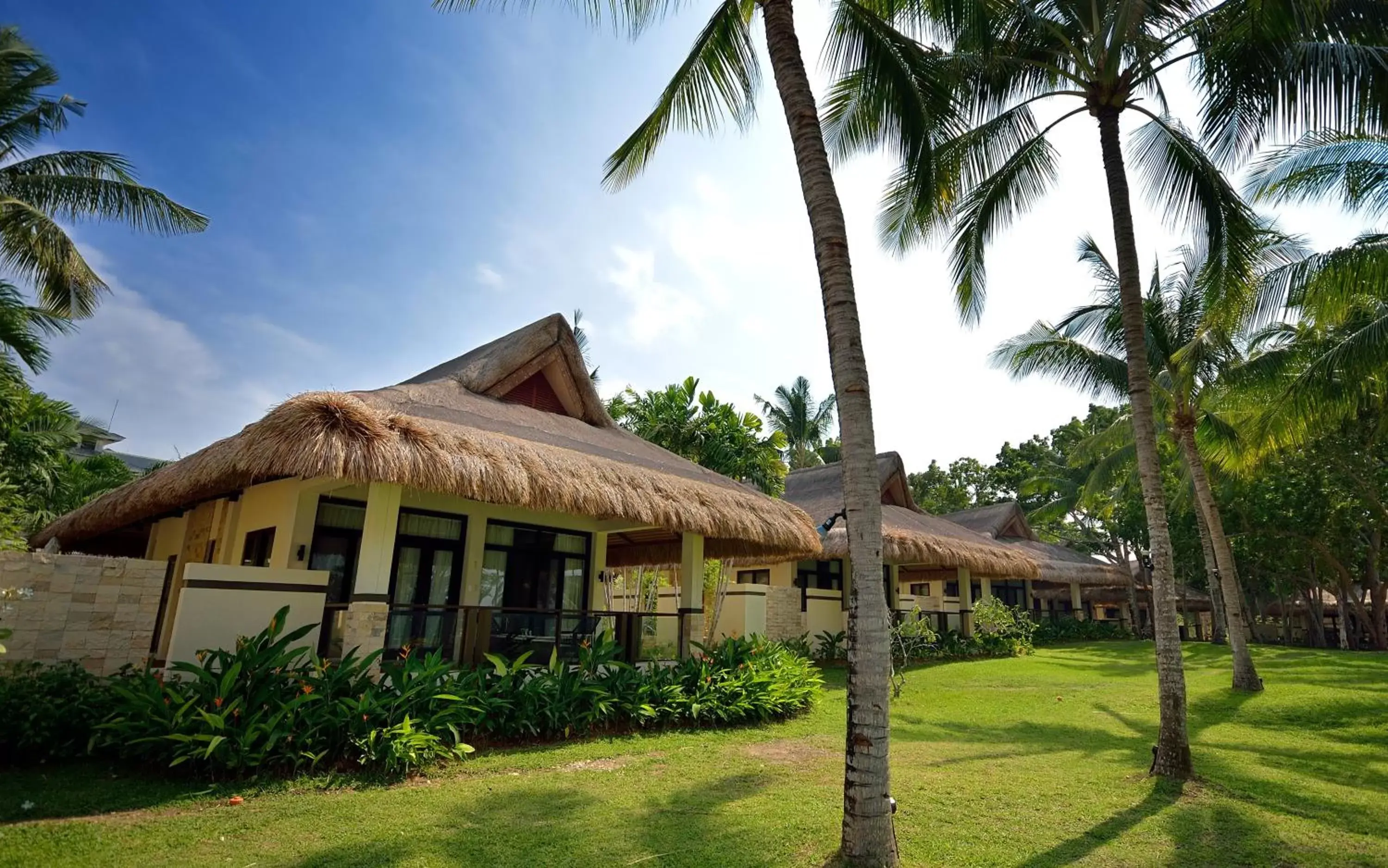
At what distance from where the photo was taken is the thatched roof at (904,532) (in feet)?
51.9

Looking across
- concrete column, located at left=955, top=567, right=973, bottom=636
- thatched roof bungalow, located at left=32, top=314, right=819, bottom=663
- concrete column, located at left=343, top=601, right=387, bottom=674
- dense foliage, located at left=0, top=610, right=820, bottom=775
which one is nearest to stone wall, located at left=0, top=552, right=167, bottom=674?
dense foliage, located at left=0, top=610, right=820, bottom=775

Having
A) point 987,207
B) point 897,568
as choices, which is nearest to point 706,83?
point 987,207

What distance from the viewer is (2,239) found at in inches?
437

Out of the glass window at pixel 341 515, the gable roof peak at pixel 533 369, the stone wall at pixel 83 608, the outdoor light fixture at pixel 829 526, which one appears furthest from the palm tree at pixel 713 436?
the stone wall at pixel 83 608

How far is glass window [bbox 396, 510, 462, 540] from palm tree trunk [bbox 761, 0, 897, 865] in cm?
719

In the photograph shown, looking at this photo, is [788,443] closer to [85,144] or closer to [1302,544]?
[1302,544]

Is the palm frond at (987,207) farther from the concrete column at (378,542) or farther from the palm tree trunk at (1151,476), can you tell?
the concrete column at (378,542)

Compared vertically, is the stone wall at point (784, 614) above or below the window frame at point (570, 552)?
below

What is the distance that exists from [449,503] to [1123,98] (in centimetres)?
918

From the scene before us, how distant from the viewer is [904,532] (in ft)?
51.6

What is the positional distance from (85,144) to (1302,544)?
29913 mm

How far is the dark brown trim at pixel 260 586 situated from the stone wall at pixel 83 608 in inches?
24.6

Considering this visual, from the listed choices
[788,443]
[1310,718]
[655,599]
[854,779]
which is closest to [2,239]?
[655,599]

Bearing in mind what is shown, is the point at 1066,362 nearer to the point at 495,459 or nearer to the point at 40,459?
the point at 495,459
